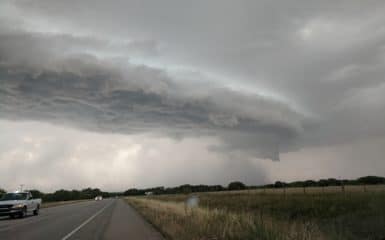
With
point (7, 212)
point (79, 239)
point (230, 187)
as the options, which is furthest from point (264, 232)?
point (230, 187)

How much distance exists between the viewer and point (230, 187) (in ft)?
541

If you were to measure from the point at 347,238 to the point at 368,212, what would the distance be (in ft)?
30.1

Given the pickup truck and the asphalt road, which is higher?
the pickup truck

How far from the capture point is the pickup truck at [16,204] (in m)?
35.1

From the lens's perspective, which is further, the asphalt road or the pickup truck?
the pickup truck

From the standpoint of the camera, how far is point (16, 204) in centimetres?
3534

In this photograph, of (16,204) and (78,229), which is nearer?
(78,229)

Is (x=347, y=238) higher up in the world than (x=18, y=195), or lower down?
lower down

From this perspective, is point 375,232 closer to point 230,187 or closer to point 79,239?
point 79,239

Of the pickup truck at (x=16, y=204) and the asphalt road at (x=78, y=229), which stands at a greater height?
the pickup truck at (x=16, y=204)

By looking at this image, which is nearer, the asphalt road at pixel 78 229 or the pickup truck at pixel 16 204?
the asphalt road at pixel 78 229

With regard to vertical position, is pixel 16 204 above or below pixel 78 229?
above

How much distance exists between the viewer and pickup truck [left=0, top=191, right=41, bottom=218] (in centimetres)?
3512

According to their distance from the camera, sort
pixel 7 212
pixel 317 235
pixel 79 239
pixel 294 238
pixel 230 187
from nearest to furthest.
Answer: pixel 294 238
pixel 317 235
pixel 79 239
pixel 7 212
pixel 230 187
